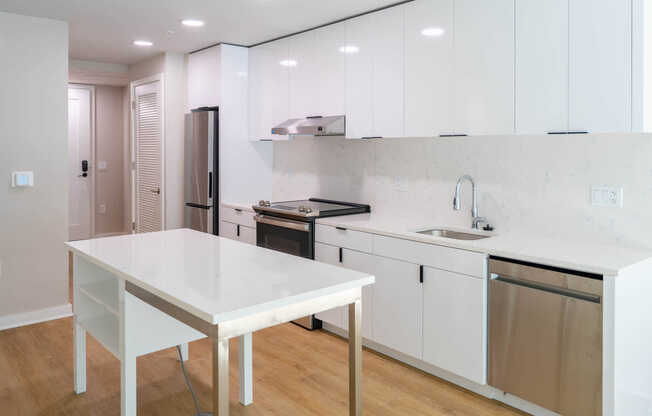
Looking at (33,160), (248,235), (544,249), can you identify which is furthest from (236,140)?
(544,249)

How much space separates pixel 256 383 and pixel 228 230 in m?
2.01

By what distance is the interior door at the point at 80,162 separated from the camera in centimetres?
723

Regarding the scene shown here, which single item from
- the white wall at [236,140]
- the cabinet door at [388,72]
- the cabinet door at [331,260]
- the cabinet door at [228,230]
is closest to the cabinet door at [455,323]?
the cabinet door at [331,260]

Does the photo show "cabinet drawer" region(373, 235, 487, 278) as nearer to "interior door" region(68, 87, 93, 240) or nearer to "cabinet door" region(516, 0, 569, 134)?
"cabinet door" region(516, 0, 569, 134)

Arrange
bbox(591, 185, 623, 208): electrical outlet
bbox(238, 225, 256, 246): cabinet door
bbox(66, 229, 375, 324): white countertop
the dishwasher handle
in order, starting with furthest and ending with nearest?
1. bbox(238, 225, 256, 246): cabinet door
2. bbox(591, 185, 623, 208): electrical outlet
3. the dishwasher handle
4. bbox(66, 229, 375, 324): white countertop

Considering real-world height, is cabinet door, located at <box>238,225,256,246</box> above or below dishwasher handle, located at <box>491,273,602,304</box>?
above

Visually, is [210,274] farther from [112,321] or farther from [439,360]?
[439,360]

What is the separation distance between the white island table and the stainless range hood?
1.31 m

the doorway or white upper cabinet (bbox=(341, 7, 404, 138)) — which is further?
the doorway

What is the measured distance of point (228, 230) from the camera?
4.71 m

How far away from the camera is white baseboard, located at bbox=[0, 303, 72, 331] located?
3887mm

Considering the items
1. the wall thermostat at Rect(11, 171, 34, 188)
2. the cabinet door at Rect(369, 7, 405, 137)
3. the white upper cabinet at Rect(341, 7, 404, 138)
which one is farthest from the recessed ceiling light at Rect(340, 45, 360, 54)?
the wall thermostat at Rect(11, 171, 34, 188)

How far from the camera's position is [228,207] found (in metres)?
4.68

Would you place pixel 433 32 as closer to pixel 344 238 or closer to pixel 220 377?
pixel 344 238
